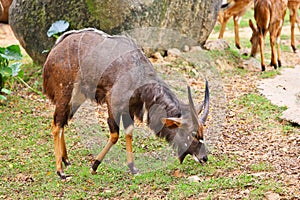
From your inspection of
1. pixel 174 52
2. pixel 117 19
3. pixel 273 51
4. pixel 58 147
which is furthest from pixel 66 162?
pixel 273 51

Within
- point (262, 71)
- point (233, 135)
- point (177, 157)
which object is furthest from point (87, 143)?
point (262, 71)

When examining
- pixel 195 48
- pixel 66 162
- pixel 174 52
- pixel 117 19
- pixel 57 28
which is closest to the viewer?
pixel 66 162

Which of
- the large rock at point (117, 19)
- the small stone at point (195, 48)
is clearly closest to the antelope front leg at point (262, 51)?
the small stone at point (195, 48)

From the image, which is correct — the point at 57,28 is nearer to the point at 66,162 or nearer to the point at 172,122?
the point at 66,162

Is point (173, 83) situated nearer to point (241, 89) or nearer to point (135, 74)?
point (241, 89)

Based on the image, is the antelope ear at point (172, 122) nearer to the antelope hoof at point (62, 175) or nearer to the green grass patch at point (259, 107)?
the antelope hoof at point (62, 175)

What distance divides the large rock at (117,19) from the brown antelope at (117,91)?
340 cm

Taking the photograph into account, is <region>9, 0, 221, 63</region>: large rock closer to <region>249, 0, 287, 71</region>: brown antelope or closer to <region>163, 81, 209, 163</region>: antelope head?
<region>249, 0, 287, 71</region>: brown antelope

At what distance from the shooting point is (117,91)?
6227 millimetres

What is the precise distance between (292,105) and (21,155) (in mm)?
4370

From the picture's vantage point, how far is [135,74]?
20.7ft

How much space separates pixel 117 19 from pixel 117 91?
4014 mm

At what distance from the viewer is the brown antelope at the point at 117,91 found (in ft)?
20.5

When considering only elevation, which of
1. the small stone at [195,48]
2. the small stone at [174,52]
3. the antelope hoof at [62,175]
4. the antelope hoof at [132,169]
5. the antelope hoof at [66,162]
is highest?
the antelope hoof at [132,169]
